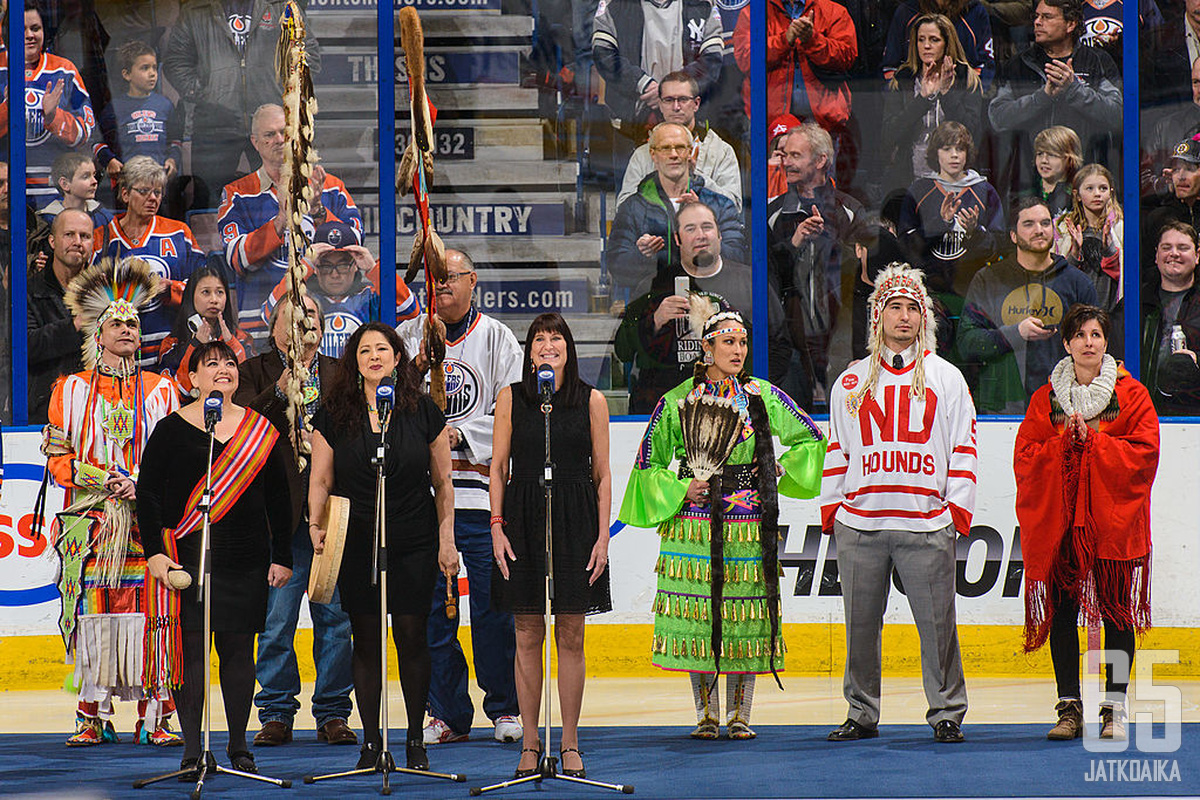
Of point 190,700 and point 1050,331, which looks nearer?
point 190,700

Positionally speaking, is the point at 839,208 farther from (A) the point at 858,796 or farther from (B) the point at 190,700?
(B) the point at 190,700

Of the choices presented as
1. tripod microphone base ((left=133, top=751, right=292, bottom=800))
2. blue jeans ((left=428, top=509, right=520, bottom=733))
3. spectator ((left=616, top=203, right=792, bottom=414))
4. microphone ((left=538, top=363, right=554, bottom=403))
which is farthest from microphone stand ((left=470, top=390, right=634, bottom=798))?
spectator ((left=616, top=203, right=792, bottom=414))

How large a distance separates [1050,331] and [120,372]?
512 centimetres

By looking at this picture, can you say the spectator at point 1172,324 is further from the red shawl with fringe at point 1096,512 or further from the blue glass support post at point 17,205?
the blue glass support post at point 17,205

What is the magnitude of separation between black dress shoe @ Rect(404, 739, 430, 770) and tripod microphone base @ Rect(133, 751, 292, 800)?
18.2 inches

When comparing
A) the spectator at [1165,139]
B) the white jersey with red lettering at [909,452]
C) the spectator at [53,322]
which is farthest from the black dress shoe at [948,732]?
the spectator at [53,322]

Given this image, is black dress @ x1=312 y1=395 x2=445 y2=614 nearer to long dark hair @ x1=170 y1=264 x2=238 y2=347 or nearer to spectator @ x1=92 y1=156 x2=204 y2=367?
long dark hair @ x1=170 y1=264 x2=238 y2=347

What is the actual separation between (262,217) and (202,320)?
69cm

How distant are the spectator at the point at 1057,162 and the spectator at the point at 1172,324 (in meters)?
0.59

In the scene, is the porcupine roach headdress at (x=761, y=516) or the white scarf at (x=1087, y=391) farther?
the porcupine roach headdress at (x=761, y=516)

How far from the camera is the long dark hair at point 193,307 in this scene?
8367 mm

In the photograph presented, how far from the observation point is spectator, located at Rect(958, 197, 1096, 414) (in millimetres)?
8383

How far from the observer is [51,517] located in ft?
26.5

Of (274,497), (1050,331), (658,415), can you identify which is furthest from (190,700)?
(1050,331)
